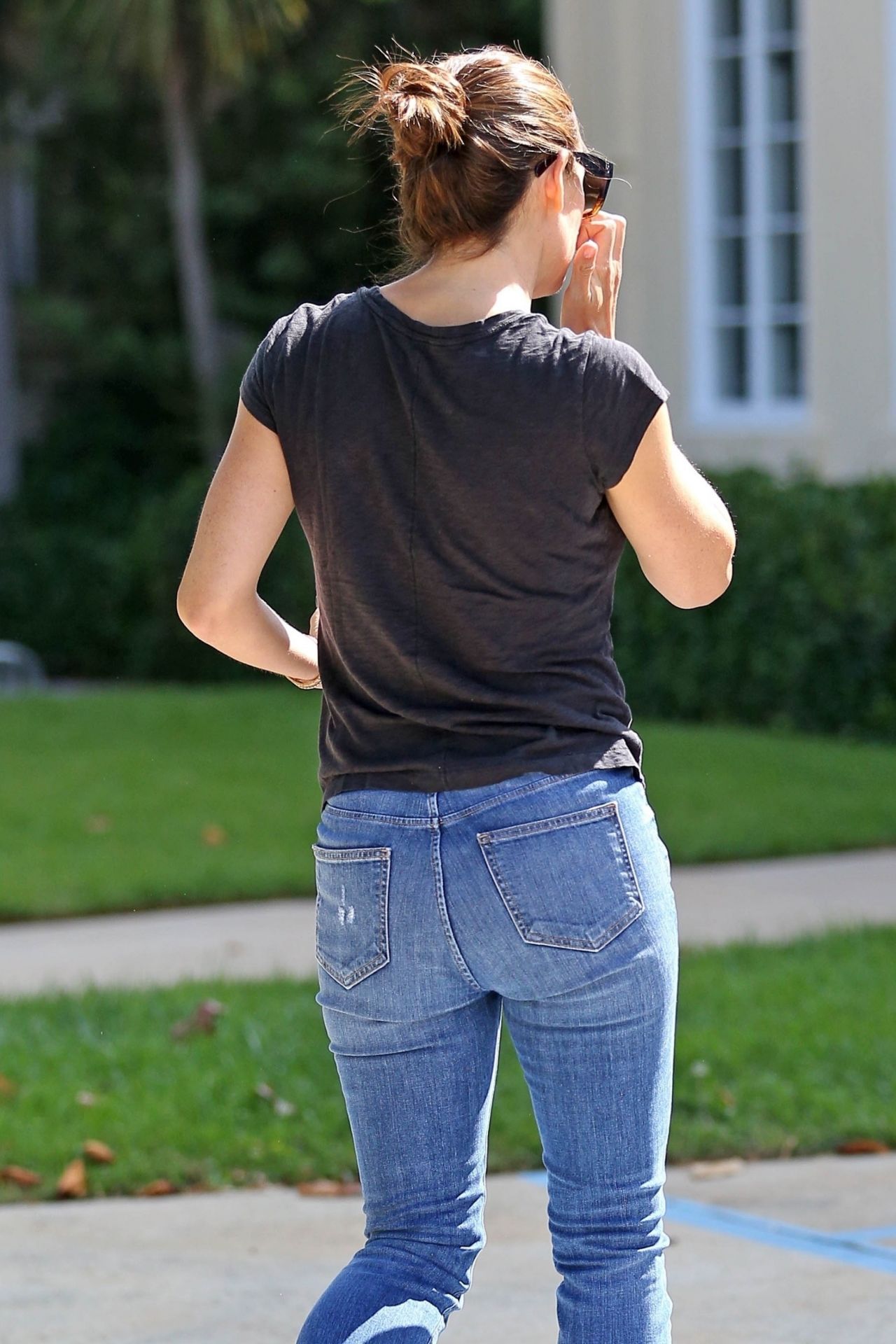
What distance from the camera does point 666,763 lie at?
1000 centimetres

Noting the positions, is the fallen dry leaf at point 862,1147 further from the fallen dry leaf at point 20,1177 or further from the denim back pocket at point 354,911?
the denim back pocket at point 354,911

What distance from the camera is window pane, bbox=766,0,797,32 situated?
13.6m

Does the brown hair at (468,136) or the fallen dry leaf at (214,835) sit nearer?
the brown hair at (468,136)

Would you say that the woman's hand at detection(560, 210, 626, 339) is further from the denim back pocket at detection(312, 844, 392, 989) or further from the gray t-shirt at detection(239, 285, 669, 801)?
the denim back pocket at detection(312, 844, 392, 989)

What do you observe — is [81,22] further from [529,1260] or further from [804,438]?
[529,1260]

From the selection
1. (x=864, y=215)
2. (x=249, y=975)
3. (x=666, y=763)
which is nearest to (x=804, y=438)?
(x=864, y=215)

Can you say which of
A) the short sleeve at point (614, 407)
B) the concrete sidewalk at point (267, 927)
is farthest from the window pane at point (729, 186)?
the short sleeve at point (614, 407)

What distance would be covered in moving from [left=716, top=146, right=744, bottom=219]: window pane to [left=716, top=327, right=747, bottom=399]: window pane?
799 mm

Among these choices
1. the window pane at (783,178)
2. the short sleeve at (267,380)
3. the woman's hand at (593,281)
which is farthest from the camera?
the window pane at (783,178)

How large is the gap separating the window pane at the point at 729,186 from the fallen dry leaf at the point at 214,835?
735 centimetres

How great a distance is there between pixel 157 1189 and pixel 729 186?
1109 centimetres

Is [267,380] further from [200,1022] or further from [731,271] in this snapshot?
[731,271]

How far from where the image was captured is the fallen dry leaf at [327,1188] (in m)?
4.41

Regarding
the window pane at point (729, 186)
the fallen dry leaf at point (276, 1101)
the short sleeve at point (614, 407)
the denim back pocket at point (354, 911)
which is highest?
the window pane at point (729, 186)
